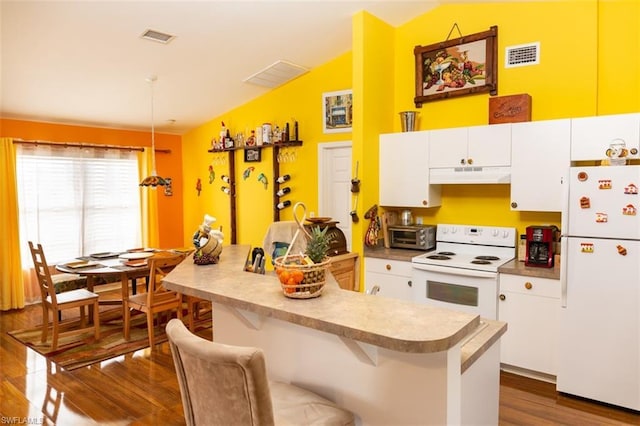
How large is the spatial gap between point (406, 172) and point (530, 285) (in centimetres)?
145

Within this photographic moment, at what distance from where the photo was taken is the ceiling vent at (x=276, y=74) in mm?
4709

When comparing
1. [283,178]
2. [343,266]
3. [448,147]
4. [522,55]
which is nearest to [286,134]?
[283,178]

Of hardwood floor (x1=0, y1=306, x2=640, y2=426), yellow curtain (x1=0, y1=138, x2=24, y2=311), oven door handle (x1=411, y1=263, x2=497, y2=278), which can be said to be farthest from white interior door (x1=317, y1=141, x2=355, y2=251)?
yellow curtain (x1=0, y1=138, x2=24, y2=311)

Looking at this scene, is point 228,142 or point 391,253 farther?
point 228,142

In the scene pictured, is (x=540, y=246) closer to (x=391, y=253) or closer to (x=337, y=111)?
(x=391, y=253)

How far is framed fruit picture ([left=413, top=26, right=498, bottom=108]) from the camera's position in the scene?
380cm

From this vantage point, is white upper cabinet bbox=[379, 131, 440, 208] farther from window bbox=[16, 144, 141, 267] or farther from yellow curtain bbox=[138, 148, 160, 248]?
window bbox=[16, 144, 141, 267]

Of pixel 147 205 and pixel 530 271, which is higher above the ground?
pixel 147 205

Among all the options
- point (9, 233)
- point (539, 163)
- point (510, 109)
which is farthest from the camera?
point (9, 233)

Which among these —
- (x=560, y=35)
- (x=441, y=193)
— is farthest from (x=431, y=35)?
(x=441, y=193)

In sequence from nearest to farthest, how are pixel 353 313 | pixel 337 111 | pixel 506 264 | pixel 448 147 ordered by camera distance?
pixel 353 313
pixel 506 264
pixel 448 147
pixel 337 111

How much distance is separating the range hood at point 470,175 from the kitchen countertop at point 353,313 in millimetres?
1925

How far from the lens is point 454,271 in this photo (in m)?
3.42

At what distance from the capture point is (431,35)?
13.6 ft
